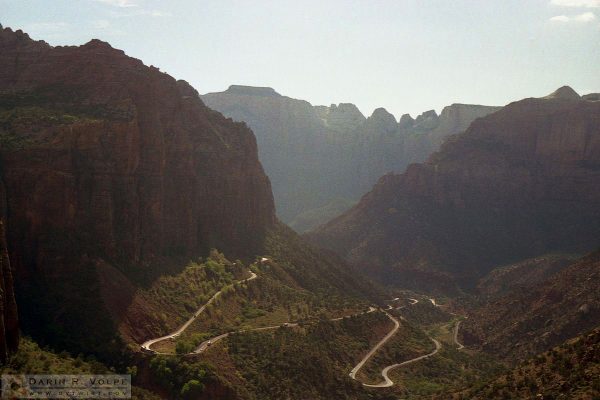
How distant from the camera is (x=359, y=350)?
75312mm

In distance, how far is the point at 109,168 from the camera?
6775cm

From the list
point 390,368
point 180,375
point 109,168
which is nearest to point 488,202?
point 390,368

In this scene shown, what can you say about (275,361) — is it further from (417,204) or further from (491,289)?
(417,204)

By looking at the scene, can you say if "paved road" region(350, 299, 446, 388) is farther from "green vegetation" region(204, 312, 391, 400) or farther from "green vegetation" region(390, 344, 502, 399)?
"green vegetation" region(204, 312, 391, 400)

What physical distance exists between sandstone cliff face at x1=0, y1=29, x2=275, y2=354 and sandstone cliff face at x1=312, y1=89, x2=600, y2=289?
202 feet

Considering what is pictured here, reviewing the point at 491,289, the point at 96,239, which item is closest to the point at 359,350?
the point at 96,239

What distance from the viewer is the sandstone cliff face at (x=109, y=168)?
194ft

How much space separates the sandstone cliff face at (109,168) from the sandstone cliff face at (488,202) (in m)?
61.5

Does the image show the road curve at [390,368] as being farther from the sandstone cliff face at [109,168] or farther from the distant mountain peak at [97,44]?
the distant mountain peak at [97,44]

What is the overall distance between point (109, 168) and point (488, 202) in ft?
390

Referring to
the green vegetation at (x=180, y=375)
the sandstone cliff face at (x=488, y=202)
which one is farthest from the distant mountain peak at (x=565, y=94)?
the green vegetation at (x=180, y=375)

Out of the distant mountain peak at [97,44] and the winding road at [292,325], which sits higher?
the distant mountain peak at [97,44]

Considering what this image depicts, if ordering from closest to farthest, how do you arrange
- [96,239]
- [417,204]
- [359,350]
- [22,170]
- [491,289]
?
[22,170], [96,239], [359,350], [491,289], [417,204]

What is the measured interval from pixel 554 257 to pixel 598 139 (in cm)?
3944
